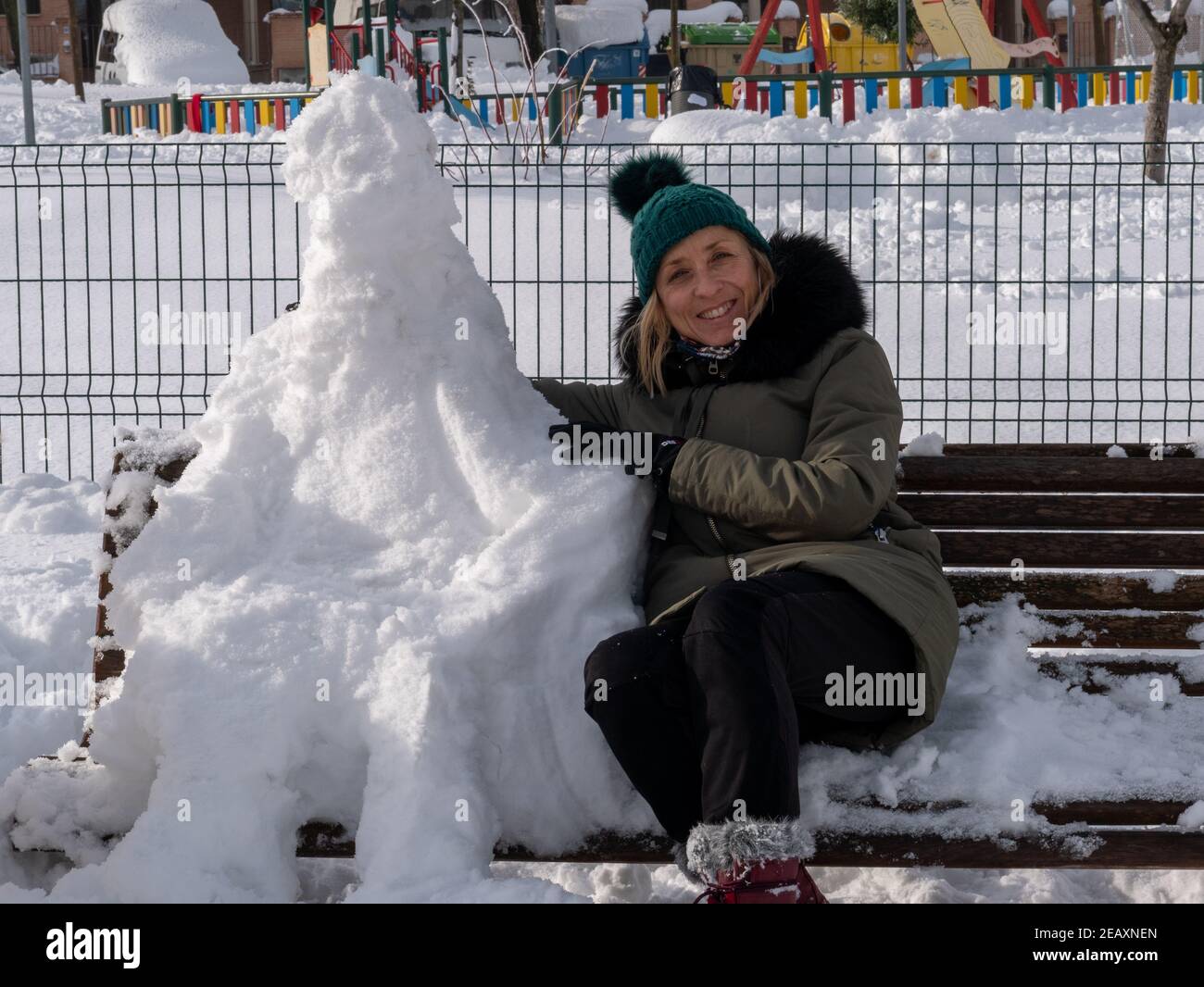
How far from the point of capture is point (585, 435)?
3154 millimetres

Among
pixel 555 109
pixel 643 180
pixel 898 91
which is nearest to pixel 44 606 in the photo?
pixel 643 180

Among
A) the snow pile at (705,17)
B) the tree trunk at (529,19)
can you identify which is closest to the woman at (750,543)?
the tree trunk at (529,19)

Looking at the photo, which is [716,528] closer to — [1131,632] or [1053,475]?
[1131,632]

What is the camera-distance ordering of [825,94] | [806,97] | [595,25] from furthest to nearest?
[595,25] < [806,97] < [825,94]

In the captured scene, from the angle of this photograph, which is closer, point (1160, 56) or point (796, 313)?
point (796, 313)

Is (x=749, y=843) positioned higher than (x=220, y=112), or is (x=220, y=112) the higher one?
(x=220, y=112)

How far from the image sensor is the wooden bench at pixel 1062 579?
8.99ft

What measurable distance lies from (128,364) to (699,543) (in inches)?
230

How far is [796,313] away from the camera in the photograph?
324 centimetres

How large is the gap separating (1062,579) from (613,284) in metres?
5.81

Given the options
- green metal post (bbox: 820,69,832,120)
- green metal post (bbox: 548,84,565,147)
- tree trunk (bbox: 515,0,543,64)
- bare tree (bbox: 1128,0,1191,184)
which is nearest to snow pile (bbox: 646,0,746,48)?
tree trunk (bbox: 515,0,543,64)

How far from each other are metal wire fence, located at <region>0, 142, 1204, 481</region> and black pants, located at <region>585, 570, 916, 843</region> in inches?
116
